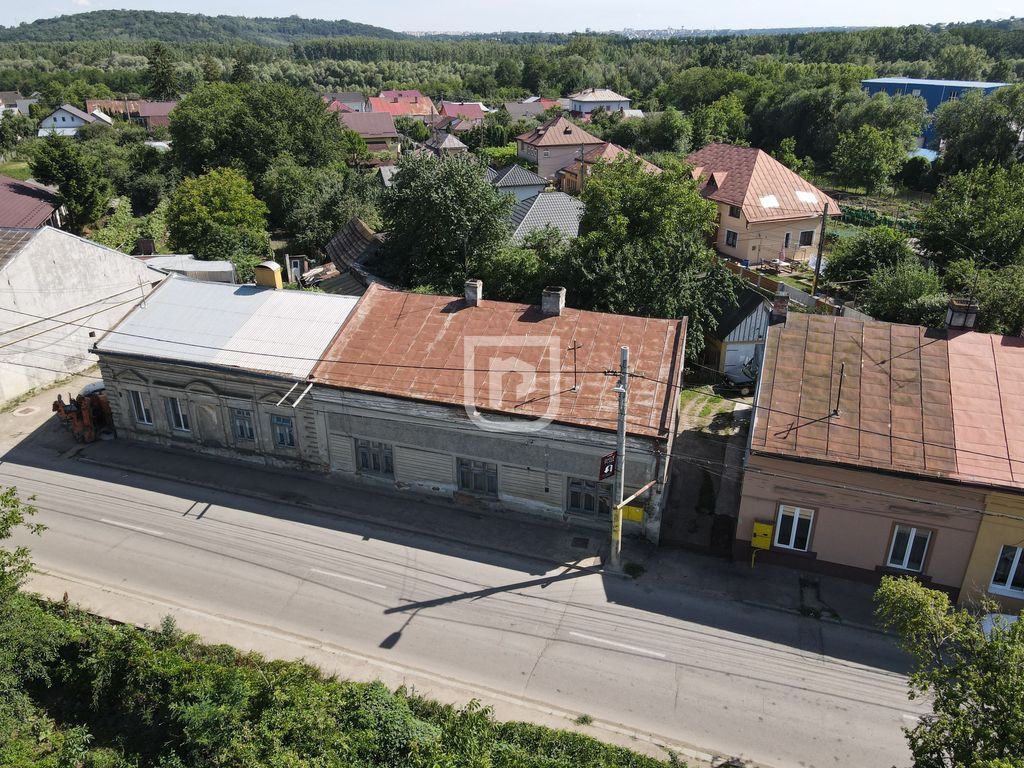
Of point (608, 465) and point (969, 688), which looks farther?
point (608, 465)

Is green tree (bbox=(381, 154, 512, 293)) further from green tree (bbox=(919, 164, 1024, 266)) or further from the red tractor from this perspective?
green tree (bbox=(919, 164, 1024, 266))

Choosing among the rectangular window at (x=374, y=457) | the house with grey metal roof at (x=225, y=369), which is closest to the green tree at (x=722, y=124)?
the house with grey metal roof at (x=225, y=369)

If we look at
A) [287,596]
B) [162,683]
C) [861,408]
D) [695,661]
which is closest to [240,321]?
[287,596]

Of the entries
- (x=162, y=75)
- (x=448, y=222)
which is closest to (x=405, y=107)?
(x=162, y=75)

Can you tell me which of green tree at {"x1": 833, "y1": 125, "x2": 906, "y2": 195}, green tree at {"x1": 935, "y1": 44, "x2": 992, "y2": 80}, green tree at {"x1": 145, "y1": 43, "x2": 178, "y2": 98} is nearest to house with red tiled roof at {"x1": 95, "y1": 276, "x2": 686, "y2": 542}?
green tree at {"x1": 833, "y1": 125, "x2": 906, "y2": 195}

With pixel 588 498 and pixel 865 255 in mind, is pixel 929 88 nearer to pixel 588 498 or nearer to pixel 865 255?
pixel 865 255

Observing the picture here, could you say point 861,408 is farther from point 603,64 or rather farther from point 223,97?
point 603,64
